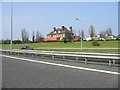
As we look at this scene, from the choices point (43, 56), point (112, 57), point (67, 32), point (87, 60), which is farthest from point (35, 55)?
point (67, 32)

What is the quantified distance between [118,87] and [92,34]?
5846 inches

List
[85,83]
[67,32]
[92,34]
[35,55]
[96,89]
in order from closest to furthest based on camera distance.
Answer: [96,89]
[85,83]
[35,55]
[92,34]
[67,32]

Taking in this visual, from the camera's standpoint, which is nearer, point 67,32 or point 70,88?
point 70,88

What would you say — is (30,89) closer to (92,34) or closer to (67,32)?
(92,34)

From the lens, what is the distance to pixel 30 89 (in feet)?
31.1

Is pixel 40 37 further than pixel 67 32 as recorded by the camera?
No

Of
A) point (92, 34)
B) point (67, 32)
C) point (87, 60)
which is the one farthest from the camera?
point (67, 32)

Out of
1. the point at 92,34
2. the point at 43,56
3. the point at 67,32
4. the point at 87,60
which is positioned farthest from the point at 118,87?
the point at 67,32

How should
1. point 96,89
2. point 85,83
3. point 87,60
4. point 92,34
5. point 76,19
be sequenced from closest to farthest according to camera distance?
point 96,89 < point 85,83 < point 87,60 < point 76,19 < point 92,34

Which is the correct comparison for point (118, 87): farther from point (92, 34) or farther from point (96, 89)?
point (92, 34)

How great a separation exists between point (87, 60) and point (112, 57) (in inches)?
138

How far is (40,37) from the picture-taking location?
166 m

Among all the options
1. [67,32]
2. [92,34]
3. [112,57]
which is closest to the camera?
A: [112,57]

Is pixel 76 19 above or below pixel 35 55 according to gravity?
above
